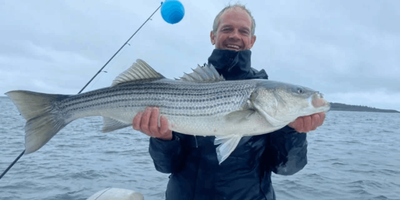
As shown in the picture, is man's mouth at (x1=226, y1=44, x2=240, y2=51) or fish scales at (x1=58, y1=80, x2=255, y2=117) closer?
fish scales at (x1=58, y1=80, x2=255, y2=117)

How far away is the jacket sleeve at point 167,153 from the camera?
365 centimetres

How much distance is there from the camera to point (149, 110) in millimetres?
3645

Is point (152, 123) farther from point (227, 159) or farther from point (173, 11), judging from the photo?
point (173, 11)

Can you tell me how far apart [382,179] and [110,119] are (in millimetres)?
11700

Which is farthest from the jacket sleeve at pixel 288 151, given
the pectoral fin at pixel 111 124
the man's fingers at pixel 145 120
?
the pectoral fin at pixel 111 124

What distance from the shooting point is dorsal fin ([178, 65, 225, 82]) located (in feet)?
12.6

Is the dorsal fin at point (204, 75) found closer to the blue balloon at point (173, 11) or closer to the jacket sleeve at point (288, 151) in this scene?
the jacket sleeve at point (288, 151)

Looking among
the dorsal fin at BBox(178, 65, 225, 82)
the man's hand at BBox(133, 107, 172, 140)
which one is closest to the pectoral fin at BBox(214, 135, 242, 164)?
the man's hand at BBox(133, 107, 172, 140)

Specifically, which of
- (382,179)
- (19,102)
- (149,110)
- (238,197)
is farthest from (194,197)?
(382,179)

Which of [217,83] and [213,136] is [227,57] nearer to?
[217,83]

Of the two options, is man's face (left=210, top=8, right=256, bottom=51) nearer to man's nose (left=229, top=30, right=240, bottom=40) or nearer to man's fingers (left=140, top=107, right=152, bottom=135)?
man's nose (left=229, top=30, right=240, bottom=40)

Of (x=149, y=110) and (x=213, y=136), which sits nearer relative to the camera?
(x=149, y=110)

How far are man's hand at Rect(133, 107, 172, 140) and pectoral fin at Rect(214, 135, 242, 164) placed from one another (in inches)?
25.4

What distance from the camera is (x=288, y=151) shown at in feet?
11.9
